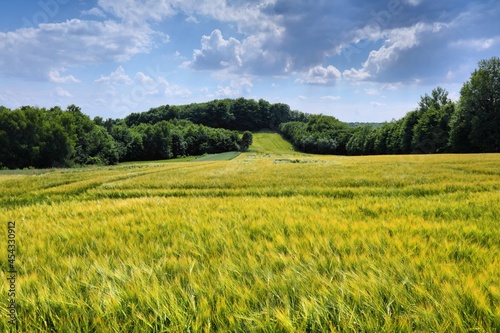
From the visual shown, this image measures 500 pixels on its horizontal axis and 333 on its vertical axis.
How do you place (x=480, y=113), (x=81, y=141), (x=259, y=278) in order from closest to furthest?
(x=259, y=278), (x=480, y=113), (x=81, y=141)

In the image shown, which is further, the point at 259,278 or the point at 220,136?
the point at 220,136

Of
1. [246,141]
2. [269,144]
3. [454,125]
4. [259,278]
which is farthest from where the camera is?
[269,144]

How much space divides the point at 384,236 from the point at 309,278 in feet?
5.78

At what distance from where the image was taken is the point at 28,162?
68375 mm

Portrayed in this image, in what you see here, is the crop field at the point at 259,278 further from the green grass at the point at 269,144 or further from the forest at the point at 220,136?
the green grass at the point at 269,144

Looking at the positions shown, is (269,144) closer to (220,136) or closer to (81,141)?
(220,136)

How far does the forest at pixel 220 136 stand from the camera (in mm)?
58312

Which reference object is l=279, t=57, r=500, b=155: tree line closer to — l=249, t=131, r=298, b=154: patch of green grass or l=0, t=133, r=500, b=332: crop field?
A: l=249, t=131, r=298, b=154: patch of green grass

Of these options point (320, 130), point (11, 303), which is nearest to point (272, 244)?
point (11, 303)

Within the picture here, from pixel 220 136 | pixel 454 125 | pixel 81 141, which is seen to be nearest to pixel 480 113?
pixel 454 125

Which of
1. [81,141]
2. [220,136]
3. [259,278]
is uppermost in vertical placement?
[220,136]

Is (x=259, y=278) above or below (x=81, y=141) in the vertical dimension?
below

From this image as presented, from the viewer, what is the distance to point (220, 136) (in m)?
139

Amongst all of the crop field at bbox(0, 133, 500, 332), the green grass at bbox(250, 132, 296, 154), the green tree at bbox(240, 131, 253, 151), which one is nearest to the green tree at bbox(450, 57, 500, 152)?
the crop field at bbox(0, 133, 500, 332)
